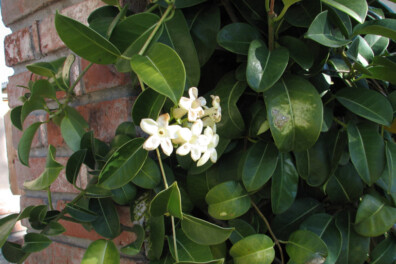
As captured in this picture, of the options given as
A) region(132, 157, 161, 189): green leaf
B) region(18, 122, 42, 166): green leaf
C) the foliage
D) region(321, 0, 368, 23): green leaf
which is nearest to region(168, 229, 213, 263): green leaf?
the foliage

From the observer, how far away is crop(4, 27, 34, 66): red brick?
801 mm

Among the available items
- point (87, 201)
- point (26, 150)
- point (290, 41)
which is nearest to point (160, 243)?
point (87, 201)

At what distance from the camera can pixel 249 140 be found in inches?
23.1

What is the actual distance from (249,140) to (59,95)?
473 millimetres

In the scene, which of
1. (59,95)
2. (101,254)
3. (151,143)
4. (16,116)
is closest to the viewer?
(151,143)

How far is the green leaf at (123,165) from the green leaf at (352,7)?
0.35 metres

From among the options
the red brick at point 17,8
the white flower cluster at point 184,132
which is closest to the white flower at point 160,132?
the white flower cluster at point 184,132

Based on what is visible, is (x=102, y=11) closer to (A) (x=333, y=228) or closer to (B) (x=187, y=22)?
(B) (x=187, y=22)

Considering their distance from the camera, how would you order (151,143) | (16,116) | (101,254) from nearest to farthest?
(151,143), (101,254), (16,116)

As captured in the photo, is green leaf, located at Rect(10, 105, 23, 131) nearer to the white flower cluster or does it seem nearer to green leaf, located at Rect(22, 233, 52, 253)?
green leaf, located at Rect(22, 233, 52, 253)

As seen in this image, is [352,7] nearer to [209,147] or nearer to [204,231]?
[209,147]

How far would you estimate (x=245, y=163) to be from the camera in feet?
1.80

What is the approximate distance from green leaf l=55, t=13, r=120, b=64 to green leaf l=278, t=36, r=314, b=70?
0.92ft

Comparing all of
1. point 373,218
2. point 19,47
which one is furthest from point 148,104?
point 19,47
